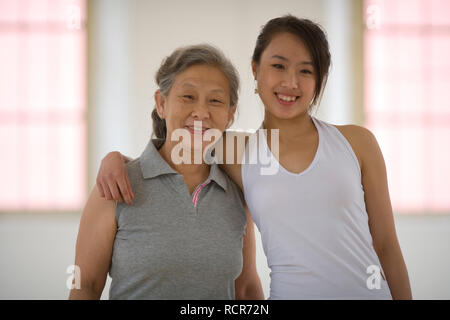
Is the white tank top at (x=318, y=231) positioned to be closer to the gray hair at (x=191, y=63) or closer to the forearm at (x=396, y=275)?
the forearm at (x=396, y=275)

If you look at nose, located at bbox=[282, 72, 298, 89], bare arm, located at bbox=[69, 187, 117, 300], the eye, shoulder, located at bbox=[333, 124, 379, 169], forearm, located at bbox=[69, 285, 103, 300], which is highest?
the eye

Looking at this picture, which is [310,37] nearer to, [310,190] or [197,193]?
[310,190]

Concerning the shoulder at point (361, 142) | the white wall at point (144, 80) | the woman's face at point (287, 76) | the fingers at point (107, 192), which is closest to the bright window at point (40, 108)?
the white wall at point (144, 80)

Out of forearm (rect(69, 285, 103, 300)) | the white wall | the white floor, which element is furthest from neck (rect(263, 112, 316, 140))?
the white floor

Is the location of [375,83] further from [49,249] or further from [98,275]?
[49,249]

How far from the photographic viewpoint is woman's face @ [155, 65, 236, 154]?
1.15 meters

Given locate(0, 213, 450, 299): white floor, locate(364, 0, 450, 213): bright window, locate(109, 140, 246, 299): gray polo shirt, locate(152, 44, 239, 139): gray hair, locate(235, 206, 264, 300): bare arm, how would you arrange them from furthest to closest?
locate(364, 0, 450, 213): bright window < locate(0, 213, 450, 299): white floor < locate(235, 206, 264, 300): bare arm < locate(152, 44, 239, 139): gray hair < locate(109, 140, 246, 299): gray polo shirt

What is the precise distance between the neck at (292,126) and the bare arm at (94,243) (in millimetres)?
570

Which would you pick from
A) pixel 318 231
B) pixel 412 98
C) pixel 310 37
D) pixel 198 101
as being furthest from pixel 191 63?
pixel 412 98

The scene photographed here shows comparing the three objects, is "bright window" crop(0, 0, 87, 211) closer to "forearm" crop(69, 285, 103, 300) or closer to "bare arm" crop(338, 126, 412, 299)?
"forearm" crop(69, 285, 103, 300)

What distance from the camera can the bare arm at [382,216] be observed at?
1.20 m

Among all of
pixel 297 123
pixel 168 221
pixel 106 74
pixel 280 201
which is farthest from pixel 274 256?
pixel 106 74

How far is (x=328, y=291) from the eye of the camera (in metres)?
1.08

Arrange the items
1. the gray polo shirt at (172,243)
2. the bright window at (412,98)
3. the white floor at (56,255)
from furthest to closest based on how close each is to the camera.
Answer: the bright window at (412,98)
the white floor at (56,255)
the gray polo shirt at (172,243)
